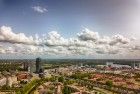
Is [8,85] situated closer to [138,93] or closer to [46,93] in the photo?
[46,93]

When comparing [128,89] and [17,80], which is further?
[17,80]

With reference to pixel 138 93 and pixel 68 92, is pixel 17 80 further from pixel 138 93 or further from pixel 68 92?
pixel 138 93

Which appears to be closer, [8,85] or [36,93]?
[36,93]

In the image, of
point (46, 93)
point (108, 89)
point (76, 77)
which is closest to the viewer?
point (46, 93)

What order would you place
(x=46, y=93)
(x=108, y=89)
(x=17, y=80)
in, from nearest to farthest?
(x=46, y=93)
(x=108, y=89)
(x=17, y=80)

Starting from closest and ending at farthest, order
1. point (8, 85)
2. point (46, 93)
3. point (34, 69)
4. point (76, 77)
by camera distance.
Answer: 1. point (46, 93)
2. point (8, 85)
3. point (76, 77)
4. point (34, 69)

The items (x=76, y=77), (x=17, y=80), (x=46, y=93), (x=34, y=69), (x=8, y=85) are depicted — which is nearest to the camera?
(x=46, y=93)

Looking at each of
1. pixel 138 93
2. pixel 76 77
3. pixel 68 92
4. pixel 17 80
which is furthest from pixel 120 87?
pixel 17 80

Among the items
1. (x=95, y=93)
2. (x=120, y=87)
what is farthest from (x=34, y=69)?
(x=95, y=93)
